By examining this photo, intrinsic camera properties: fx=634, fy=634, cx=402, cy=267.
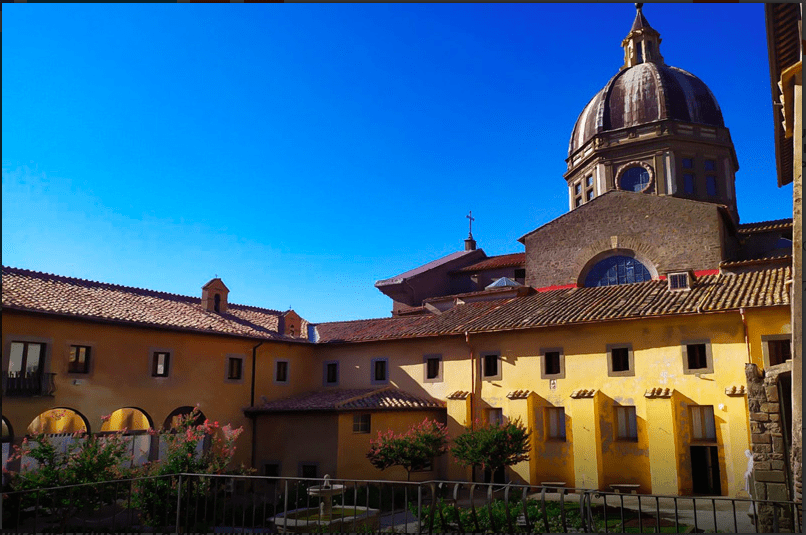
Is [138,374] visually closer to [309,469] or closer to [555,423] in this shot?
[309,469]

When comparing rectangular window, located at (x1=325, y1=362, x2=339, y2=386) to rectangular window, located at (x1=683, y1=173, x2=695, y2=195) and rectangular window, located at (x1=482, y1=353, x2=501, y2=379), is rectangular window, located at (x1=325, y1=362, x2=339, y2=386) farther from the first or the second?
rectangular window, located at (x1=683, y1=173, x2=695, y2=195)

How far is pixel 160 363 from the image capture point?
75.7ft

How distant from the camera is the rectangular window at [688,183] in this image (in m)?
34.5

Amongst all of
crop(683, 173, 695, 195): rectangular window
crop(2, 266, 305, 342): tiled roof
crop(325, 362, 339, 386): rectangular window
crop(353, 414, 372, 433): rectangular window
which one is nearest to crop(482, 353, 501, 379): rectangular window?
crop(353, 414, 372, 433): rectangular window

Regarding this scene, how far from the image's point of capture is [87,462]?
15430 millimetres

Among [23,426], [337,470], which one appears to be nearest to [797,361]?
[337,470]

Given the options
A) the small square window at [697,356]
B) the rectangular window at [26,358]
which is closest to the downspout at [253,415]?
the rectangular window at [26,358]

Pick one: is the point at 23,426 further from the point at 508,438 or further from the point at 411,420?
the point at 508,438

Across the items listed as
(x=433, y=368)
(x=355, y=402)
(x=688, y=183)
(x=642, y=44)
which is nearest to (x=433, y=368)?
(x=433, y=368)

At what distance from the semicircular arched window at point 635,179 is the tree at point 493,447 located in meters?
20.2

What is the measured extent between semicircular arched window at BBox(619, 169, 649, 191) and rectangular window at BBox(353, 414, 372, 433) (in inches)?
827

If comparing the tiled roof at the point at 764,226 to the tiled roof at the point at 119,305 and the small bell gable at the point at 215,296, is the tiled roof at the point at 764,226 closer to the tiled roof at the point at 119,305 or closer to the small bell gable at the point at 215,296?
the tiled roof at the point at 119,305

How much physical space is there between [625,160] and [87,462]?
31.0 m

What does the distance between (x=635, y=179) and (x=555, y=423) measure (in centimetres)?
1869
